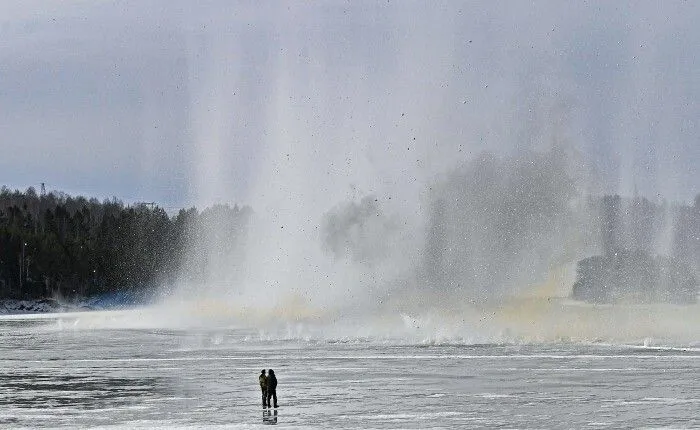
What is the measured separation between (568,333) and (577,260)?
52512 mm

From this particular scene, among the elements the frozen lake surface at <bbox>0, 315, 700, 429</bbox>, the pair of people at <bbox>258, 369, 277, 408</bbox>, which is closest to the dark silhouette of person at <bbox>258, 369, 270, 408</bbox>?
the pair of people at <bbox>258, 369, 277, 408</bbox>

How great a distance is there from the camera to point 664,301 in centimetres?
12375

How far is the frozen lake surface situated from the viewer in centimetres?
4303

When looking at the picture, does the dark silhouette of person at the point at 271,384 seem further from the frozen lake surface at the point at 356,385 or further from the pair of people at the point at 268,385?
the frozen lake surface at the point at 356,385

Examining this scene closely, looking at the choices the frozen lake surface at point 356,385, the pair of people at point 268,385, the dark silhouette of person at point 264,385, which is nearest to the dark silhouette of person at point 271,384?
the pair of people at point 268,385

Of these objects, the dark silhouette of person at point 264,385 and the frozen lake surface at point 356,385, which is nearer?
the frozen lake surface at point 356,385

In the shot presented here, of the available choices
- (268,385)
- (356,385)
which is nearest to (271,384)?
(268,385)

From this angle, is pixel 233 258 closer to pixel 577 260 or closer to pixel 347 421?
pixel 577 260

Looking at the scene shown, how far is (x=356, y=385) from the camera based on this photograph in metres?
54.4

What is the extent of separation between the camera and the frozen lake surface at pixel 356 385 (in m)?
43.0

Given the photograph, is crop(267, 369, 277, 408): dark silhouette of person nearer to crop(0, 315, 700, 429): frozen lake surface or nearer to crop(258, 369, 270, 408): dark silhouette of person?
crop(258, 369, 270, 408): dark silhouette of person

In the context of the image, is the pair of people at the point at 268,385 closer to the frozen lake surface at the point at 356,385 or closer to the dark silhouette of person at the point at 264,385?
the dark silhouette of person at the point at 264,385

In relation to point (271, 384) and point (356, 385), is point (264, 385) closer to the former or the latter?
point (271, 384)

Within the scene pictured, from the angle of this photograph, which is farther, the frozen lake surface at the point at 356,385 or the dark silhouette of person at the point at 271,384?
the dark silhouette of person at the point at 271,384
